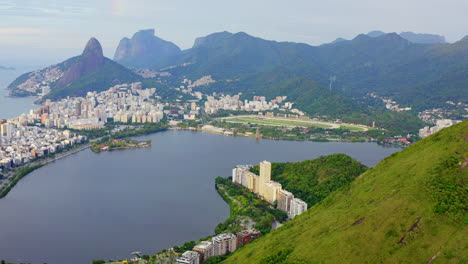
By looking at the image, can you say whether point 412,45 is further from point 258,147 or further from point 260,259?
point 260,259

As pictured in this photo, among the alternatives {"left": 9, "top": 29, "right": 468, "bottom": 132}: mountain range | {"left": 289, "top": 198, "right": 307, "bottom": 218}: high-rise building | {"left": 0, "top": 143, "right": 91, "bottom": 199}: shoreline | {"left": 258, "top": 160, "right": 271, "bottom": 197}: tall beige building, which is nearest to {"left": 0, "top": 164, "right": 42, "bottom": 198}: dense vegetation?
{"left": 0, "top": 143, "right": 91, "bottom": 199}: shoreline

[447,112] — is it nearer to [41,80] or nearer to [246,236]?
[246,236]

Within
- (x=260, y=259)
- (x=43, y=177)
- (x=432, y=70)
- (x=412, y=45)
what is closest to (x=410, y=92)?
(x=432, y=70)

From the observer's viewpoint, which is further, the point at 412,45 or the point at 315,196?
the point at 412,45

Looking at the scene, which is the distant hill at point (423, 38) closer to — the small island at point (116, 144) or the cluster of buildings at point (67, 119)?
the cluster of buildings at point (67, 119)

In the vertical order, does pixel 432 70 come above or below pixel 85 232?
above

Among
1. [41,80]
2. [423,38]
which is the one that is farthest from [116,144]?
[423,38]
